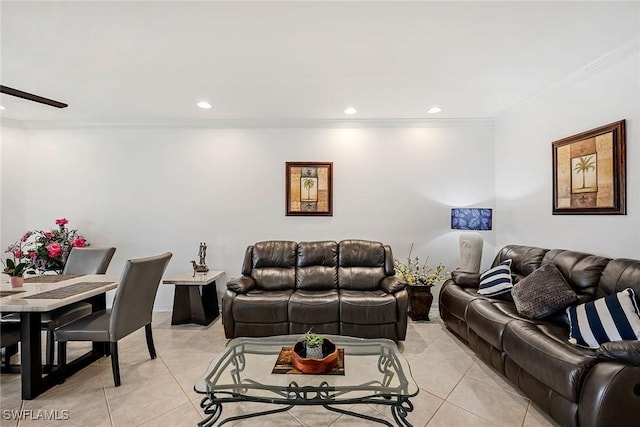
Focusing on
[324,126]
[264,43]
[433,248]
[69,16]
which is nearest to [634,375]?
[433,248]

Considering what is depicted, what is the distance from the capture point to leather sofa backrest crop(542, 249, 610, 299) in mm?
2363

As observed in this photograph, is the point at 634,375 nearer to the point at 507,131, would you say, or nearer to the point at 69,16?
the point at 507,131

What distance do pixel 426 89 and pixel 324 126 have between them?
5.07 ft

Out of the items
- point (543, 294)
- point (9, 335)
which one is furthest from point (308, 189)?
point (9, 335)

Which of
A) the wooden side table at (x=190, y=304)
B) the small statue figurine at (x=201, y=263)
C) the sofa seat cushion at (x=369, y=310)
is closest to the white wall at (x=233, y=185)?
the small statue figurine at (x=201, y=263)

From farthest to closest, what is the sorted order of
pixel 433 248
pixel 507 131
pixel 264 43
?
pixel 433 248, pixel 507 131, pixel 264 43

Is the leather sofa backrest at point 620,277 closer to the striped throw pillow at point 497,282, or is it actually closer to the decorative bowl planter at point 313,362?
the striped throw pillow at point 497,282

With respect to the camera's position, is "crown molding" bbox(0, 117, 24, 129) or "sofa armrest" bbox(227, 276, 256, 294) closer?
"sofa armrest" bbox(227, 276, 256, 294)

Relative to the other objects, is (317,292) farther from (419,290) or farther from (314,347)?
(314,347)

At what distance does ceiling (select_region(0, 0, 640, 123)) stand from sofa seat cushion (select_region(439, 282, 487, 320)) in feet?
7.18

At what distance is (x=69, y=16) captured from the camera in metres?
2.02

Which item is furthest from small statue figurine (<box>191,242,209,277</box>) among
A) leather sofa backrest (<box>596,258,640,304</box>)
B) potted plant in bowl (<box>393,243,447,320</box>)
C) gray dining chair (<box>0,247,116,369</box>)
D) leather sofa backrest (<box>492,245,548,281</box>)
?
leather sofa backrest (<box>596,258,640,304</box>)

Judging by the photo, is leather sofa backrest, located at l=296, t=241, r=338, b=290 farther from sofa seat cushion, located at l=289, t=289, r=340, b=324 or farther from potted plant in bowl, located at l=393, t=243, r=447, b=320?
potted plant in bowl, located at l=393, t=243, r=447, b=320

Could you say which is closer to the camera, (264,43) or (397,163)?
(264,43)
